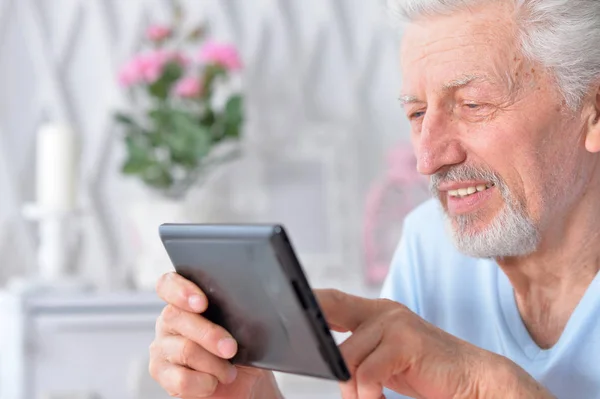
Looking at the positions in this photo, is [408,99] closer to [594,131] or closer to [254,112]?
[594,131]

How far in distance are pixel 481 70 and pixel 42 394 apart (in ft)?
4.09

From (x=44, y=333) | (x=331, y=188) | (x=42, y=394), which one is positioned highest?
(x=331, y=188)

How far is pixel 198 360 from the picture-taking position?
95cm

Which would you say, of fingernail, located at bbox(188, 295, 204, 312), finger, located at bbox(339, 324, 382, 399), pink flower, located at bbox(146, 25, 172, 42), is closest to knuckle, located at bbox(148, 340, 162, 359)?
fingernail, located at bbox(188, 295, 204, 312)

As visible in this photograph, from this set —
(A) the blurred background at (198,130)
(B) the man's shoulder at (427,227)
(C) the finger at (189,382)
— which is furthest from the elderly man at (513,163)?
(A) the blurred background at (198,130)

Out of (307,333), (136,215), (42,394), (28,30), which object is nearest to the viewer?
(307,333)

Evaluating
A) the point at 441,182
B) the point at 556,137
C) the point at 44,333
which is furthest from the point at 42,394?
the point at 556,137

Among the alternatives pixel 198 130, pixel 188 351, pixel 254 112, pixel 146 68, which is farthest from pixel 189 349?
pixel 254 112

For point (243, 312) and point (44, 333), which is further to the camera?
point (44, 333)

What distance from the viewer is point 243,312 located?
2.90 ft

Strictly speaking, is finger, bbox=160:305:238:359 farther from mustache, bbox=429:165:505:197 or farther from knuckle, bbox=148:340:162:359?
mustache, bbox=429:165:505:197

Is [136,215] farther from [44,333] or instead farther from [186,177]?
[44,333]

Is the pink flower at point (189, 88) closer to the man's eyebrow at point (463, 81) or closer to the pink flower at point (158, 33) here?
the pink flower at point (158, 33)

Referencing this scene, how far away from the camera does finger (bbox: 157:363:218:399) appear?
3.17 ft
